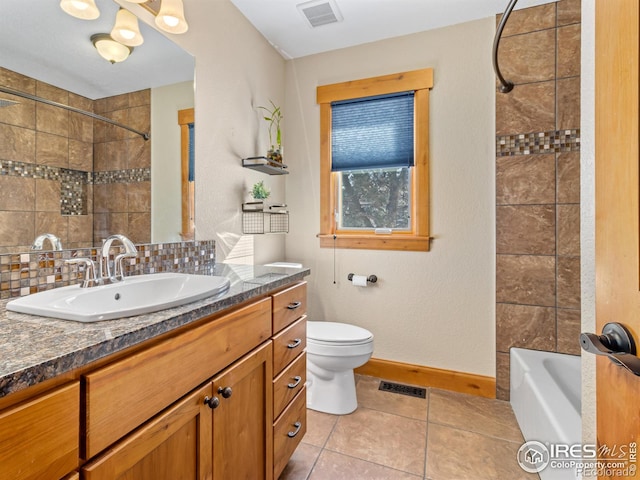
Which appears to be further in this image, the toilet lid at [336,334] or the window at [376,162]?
the window at [376,162]

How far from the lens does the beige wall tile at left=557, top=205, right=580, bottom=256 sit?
189 cm

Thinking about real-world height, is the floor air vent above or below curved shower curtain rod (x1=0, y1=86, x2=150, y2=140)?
below

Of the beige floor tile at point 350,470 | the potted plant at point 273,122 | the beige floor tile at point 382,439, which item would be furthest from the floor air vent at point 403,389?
the potted plant at point 273,122

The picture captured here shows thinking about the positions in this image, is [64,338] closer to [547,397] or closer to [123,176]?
[123,176]

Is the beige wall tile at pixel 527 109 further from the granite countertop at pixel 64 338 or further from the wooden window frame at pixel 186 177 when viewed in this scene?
the granite countertop at pixel 64 338

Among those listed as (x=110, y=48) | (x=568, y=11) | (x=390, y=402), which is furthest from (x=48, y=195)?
(x=568, y=11)

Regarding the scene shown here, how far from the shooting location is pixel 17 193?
3.31 ft

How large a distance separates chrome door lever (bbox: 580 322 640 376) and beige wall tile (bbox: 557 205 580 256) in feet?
5.66

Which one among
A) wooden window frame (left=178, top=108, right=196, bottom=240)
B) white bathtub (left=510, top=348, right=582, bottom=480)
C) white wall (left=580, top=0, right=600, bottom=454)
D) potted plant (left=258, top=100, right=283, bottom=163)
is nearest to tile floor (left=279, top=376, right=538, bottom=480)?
white bathtub (left=510, top=348, right=582, bottom=480)

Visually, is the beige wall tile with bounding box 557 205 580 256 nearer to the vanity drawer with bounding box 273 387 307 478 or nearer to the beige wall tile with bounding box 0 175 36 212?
the vanity drawer with bounding box 273 387 307 478

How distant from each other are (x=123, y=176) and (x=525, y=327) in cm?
Answer: 238

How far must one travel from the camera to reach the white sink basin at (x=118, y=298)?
73 cm

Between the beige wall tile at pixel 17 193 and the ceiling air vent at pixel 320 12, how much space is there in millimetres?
1768

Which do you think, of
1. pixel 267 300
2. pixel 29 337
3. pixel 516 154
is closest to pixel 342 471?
pixel 267 300
